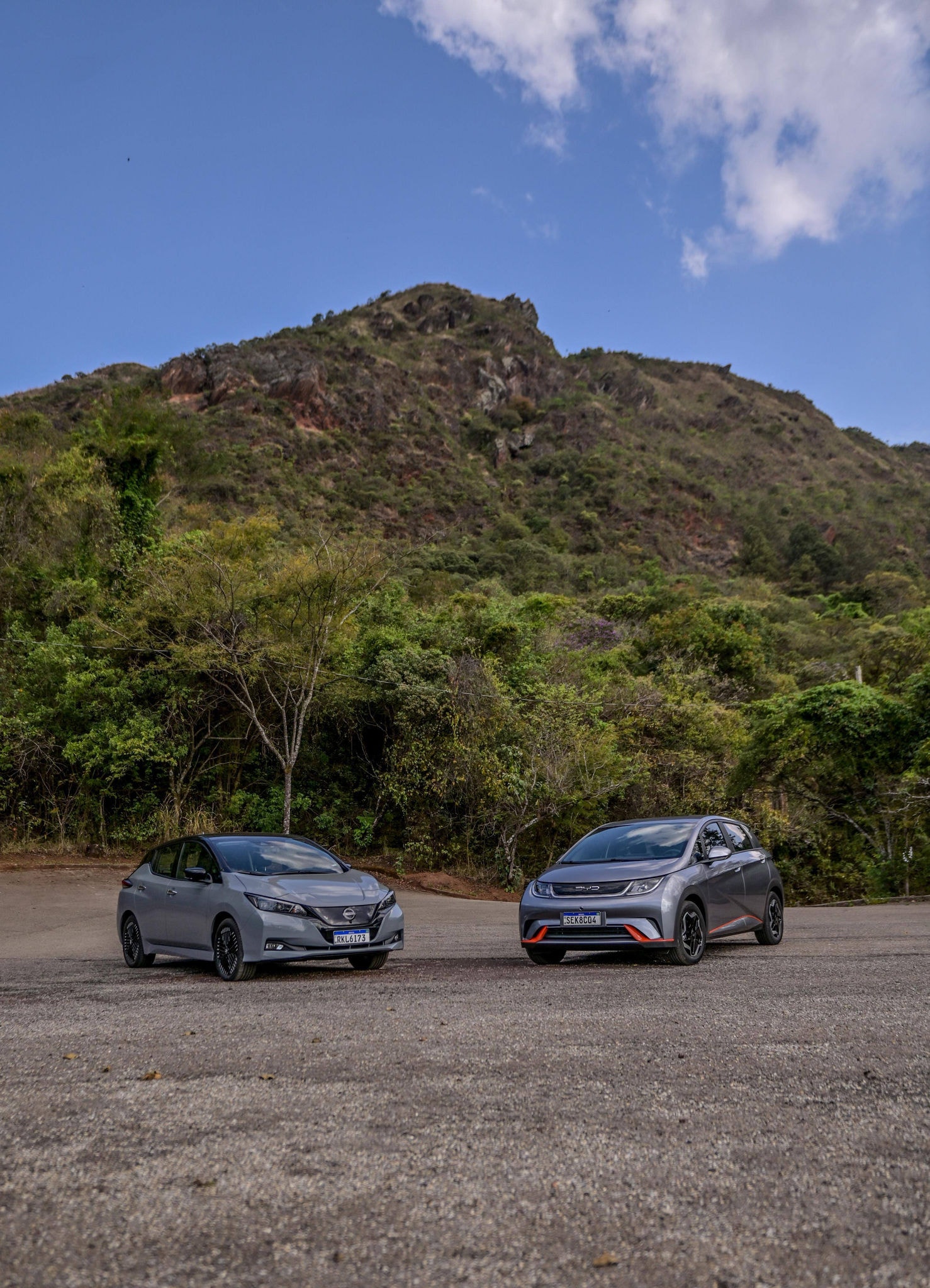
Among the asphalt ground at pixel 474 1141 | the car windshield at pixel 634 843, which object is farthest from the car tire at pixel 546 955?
the asphalt ground at pixel 474 1141

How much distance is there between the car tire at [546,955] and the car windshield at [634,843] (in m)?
0.97

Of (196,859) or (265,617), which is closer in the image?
(196,859)

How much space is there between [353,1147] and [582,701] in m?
23.1

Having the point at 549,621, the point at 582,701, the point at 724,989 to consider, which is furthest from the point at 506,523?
the point at 724,989

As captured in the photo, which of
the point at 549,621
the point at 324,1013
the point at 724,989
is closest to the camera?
the point at 324,1013

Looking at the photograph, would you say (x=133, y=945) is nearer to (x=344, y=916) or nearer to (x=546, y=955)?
(x=344, y=916)

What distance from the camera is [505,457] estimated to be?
9688 centimetres

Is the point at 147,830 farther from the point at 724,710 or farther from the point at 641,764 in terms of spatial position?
the point at 724,710

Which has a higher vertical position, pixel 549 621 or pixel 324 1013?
pixel 549 621

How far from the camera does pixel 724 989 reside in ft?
25.1

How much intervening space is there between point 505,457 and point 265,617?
243 feet

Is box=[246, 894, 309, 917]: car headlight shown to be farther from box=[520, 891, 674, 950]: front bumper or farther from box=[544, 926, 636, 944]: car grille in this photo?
box=[544, 926, 636, 944]: car grille

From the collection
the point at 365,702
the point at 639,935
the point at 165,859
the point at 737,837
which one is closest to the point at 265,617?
the point at 365,702

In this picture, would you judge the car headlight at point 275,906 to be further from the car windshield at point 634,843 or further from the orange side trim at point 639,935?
the orange side trim at point 639,935
